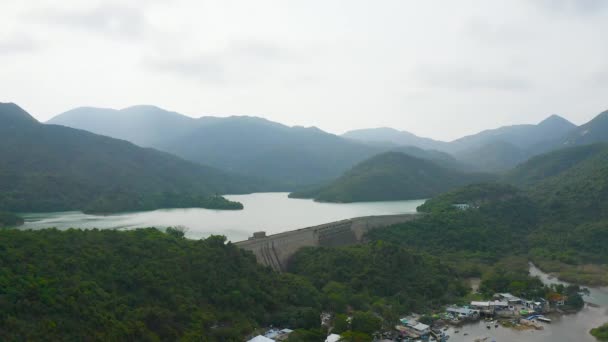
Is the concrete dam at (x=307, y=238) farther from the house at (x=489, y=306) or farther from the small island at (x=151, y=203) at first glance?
the small island at (x=151, y=203)

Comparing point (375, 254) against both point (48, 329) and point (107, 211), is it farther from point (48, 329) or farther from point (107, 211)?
point (107, 211)

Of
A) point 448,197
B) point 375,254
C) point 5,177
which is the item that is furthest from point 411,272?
point 5,177

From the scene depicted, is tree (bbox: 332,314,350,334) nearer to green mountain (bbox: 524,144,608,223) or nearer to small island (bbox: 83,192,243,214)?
green mountain (bbox: 524,144,608,223)

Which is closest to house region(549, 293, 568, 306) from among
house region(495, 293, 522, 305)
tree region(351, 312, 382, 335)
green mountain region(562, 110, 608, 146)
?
house region(495, 293, 522, 305)

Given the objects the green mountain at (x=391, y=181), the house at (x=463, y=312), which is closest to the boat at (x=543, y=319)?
the house at (x=463, y=312)

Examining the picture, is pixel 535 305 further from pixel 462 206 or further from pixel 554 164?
pixel 554 164
